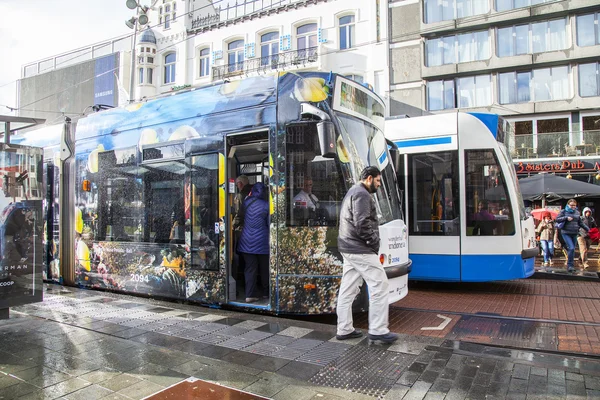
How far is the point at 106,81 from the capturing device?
111 feet

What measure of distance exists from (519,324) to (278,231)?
332 centimetres

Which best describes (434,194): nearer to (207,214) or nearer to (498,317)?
(498,317)

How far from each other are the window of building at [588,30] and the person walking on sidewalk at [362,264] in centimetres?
2241

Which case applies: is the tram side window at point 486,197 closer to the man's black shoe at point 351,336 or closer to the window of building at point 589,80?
the man's black shoe at point 351,336

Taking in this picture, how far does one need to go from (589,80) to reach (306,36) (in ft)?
48.5

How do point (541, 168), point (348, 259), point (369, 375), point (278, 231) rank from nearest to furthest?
point (369, 375) → point (348, 259) → point (278, 231) → point (541, 168)

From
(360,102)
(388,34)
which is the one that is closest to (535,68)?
(388,34)

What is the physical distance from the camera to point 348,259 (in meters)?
4.80

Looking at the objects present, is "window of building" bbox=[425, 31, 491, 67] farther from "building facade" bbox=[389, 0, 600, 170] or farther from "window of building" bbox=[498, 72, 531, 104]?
"window of building" bbox=[498, 72, 531, 104]

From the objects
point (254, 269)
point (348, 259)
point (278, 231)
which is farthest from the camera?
point (254, 269)

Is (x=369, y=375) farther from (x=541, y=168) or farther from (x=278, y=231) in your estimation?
(x=541, y=168)

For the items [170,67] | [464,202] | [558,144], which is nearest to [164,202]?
[464,202]

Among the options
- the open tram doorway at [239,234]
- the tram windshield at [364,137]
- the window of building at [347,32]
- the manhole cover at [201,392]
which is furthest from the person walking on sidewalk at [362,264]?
the window of building at [347,32]

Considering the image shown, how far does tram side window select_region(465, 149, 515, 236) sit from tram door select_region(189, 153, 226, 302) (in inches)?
177
